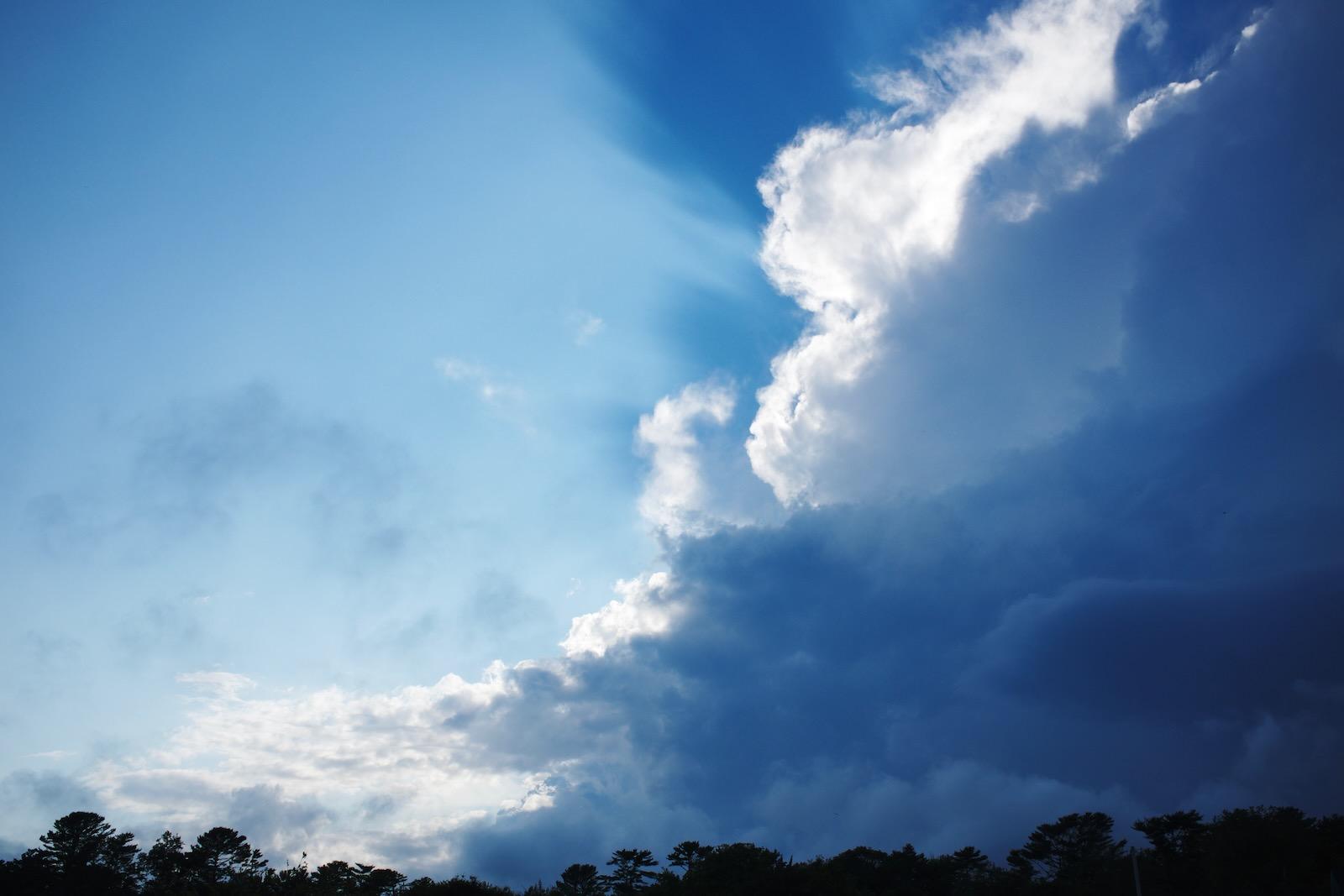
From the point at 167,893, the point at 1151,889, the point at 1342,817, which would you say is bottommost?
the point at 167,893

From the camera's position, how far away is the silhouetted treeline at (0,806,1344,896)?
250 ft

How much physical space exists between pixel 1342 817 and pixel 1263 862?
1310 cm

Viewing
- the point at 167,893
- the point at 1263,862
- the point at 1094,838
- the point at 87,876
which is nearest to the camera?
the point at 1263,862

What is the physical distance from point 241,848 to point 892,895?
8299 cm

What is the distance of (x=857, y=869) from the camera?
343 ft

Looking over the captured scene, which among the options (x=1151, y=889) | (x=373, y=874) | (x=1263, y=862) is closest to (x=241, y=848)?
(x=373, y=874)

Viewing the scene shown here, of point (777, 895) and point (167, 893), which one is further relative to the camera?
point (167, 893)

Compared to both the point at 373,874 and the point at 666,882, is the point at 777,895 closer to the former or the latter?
the point at 666,882

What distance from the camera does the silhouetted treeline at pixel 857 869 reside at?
76.1m

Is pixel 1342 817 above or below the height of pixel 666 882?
above

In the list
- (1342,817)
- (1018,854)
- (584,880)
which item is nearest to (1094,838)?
(1018,854)

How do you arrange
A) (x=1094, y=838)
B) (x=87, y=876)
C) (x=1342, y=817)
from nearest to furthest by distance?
(x=1342, y=817)
(x=87, y=876)
(x=1094, y=838)

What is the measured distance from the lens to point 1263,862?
248 feet

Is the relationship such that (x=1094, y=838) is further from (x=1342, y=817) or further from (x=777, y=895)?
(x=777, y=895)
